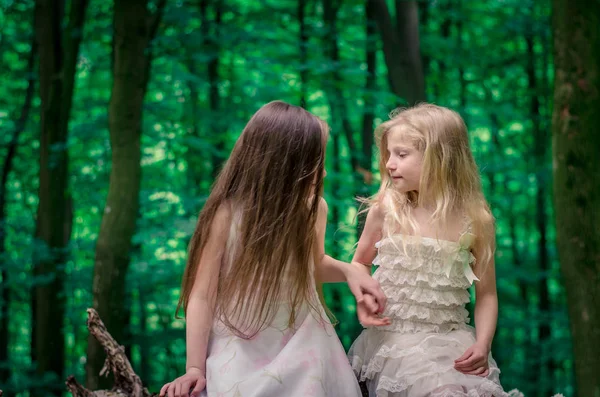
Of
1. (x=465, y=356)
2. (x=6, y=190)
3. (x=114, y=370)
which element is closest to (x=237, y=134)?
(x=6, y=190)

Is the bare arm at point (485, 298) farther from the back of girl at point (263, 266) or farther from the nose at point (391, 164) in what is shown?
the back of girl at point (263, 266)

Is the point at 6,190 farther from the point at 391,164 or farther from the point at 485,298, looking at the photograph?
the point at 485,298

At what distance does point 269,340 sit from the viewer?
165 centimetres

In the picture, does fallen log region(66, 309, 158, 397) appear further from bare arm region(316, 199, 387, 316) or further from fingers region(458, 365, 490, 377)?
fingers region(458, 365, 490, 377)

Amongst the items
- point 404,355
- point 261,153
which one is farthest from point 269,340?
point 261,153

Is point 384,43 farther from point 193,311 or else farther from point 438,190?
point 193,311

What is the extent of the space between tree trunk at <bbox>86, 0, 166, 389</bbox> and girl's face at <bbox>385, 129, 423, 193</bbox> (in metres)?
2.67

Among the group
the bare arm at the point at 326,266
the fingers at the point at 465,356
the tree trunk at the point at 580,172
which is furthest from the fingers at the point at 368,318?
the tree trunk at the point at 580,172

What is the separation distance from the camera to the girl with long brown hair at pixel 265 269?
1.62 metres

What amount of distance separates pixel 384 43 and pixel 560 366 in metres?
2.58

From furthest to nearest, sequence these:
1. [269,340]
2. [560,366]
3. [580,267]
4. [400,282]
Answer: [560,366] < [580,267] < [400,282] < [269,340]

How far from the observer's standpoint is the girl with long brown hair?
1.62 meters

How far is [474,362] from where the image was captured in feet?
5.63

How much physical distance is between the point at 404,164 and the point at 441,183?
12 cm
